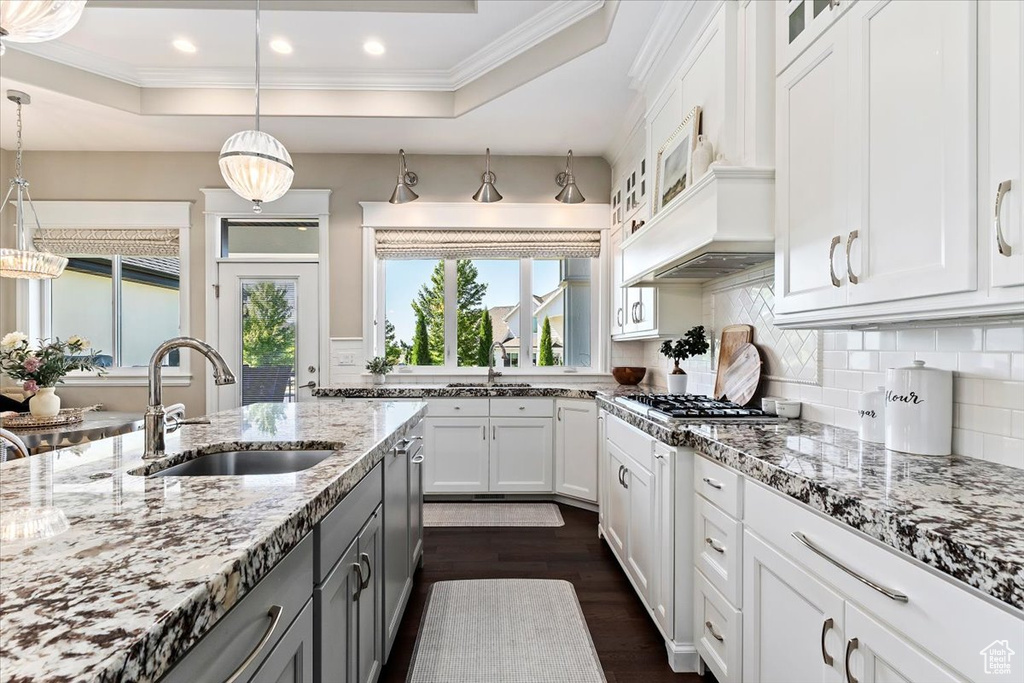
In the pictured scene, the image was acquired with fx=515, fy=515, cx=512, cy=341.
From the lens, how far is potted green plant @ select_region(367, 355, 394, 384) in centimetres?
421

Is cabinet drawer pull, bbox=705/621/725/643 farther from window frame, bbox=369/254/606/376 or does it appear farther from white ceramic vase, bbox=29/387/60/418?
white ceramic vase, bbox=29/387/60/418

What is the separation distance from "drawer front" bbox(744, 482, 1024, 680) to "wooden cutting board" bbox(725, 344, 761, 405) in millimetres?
1136

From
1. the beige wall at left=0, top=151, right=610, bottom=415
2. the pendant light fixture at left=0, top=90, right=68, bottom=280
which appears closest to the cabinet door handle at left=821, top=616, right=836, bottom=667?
the beige wall at left=0, top=151, right=610, bottom=415

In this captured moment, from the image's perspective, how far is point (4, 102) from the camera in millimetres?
3479

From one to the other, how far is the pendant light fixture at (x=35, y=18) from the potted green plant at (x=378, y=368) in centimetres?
276

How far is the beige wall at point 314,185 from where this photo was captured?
4.29 metres

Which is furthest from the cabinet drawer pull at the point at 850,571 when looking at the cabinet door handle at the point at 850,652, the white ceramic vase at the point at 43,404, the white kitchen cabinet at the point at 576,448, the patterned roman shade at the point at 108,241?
the patterned roman shade at the point at 108,241

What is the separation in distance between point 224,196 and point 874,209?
456 cm

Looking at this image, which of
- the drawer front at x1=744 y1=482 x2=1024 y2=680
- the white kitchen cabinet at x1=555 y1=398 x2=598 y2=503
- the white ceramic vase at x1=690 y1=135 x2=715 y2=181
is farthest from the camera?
the white kitchen cabinet at x1=555 y1=398 x2=598 y2=503

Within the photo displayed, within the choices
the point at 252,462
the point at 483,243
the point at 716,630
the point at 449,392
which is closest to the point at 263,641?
the point at 252,462

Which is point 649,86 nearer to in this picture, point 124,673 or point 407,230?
point 407,230

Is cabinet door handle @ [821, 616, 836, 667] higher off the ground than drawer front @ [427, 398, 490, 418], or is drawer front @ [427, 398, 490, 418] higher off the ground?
drawer front @ [427, 398, 490, 418]

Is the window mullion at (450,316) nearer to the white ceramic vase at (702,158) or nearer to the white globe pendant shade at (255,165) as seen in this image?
the white globe pendant shade at (255,165)

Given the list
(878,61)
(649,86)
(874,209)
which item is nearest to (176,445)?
(874,209)
